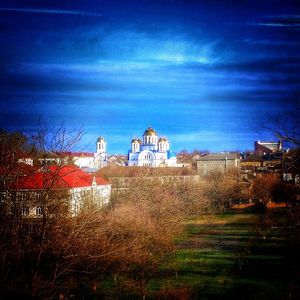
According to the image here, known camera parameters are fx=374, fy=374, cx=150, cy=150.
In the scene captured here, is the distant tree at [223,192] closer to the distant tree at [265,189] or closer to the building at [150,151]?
the distant tree at [265,189]

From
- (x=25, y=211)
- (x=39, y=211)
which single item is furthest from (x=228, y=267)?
(x=25, y=211)

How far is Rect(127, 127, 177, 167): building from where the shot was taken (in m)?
74.9

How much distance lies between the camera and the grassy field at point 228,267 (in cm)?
1377

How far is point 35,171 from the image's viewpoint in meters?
7.57

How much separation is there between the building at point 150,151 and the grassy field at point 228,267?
155 ft

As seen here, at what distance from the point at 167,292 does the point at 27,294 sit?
7112 mm

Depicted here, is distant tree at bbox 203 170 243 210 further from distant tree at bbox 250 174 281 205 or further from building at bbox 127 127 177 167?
building at bbox 127 127 177 167

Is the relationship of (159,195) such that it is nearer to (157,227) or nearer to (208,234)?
(208,234)

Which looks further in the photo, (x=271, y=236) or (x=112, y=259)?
(x=271, y=236)

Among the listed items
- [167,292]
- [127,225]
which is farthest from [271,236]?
[167,292]

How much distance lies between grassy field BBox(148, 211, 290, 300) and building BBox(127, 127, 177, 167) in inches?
1865

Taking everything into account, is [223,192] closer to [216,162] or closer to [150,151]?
[216,162]

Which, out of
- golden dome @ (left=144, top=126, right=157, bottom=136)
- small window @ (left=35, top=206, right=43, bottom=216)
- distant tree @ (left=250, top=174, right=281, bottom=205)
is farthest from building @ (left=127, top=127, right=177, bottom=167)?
small window @ (left=35, top=206, right=43, bottom=216)

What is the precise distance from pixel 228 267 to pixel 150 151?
191 feet
